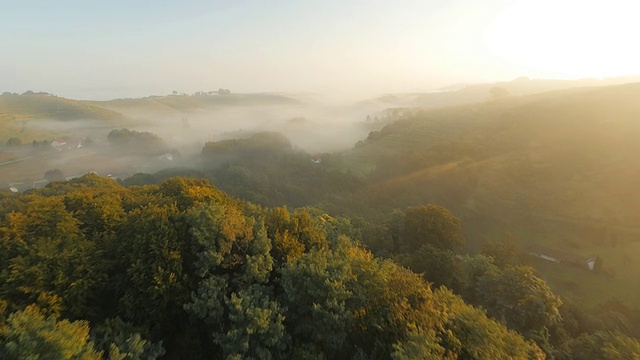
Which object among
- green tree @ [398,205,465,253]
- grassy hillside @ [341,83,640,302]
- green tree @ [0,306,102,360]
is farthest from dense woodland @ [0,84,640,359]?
grassy hillside @ [341,83,640,302]

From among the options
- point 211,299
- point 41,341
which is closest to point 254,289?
point 211,299

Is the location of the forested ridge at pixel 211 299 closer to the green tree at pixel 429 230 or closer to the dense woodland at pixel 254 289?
the dense woodland at pixel 254 289

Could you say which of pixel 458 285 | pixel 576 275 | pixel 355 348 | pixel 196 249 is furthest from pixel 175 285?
pixel 576 275

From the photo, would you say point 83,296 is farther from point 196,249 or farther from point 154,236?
point 196,249

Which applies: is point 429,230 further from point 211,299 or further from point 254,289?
point 211,299

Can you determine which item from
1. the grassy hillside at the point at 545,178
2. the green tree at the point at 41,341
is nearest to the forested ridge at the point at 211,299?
the green tree at the point at 41,341

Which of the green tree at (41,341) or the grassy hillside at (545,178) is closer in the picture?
the green tree at (41,341)
